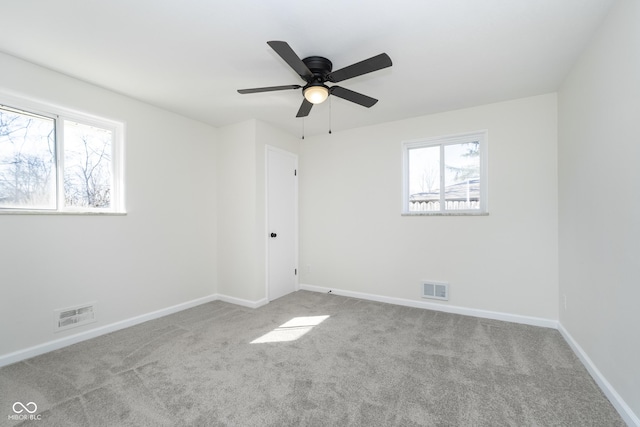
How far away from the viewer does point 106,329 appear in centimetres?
281

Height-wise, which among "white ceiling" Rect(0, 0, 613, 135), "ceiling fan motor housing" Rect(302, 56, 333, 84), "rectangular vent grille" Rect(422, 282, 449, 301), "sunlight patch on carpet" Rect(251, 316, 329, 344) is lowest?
"sunlight patch on carpet" Rect(251, 316, 329, 344)

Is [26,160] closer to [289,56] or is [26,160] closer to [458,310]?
[289,56]

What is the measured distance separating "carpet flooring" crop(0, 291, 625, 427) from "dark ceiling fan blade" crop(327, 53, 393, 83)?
7.27 ft

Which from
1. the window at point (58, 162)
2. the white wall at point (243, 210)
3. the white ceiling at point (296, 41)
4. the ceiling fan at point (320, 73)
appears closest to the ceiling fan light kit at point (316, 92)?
the ceiling fan at point (320, 73)

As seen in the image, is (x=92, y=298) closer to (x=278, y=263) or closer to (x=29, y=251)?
(x=29, y=251)

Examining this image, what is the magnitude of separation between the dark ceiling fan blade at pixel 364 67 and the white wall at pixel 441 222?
199 cm

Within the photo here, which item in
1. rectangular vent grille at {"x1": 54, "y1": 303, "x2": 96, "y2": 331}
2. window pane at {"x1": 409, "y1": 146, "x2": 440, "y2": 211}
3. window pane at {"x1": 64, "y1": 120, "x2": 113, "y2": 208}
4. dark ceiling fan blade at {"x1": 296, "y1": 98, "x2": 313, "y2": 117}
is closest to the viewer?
dark ceiling fan blade at {"x1": 296, "y1": 98, "x2": 313, "y2": 117}

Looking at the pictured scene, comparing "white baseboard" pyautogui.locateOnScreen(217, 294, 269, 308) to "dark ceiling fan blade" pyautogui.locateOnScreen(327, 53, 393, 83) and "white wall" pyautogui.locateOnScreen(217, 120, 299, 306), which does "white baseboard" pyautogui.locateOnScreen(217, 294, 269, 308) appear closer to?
"white wall" pyautogui.locateOnScreen(217, 120, 299, 306)

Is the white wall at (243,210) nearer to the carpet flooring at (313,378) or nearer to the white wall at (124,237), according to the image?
the white wall at (124,237)

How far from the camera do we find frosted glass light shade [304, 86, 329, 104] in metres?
2.15

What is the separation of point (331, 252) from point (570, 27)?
3.46 meters

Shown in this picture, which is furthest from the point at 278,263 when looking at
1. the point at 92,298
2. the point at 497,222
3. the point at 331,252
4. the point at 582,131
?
the point at 582,131

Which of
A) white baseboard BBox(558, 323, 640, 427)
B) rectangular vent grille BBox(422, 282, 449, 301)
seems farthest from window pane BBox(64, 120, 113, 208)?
white baseboard BBox(558, 323, 640, 427)

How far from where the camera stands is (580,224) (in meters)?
2.35
